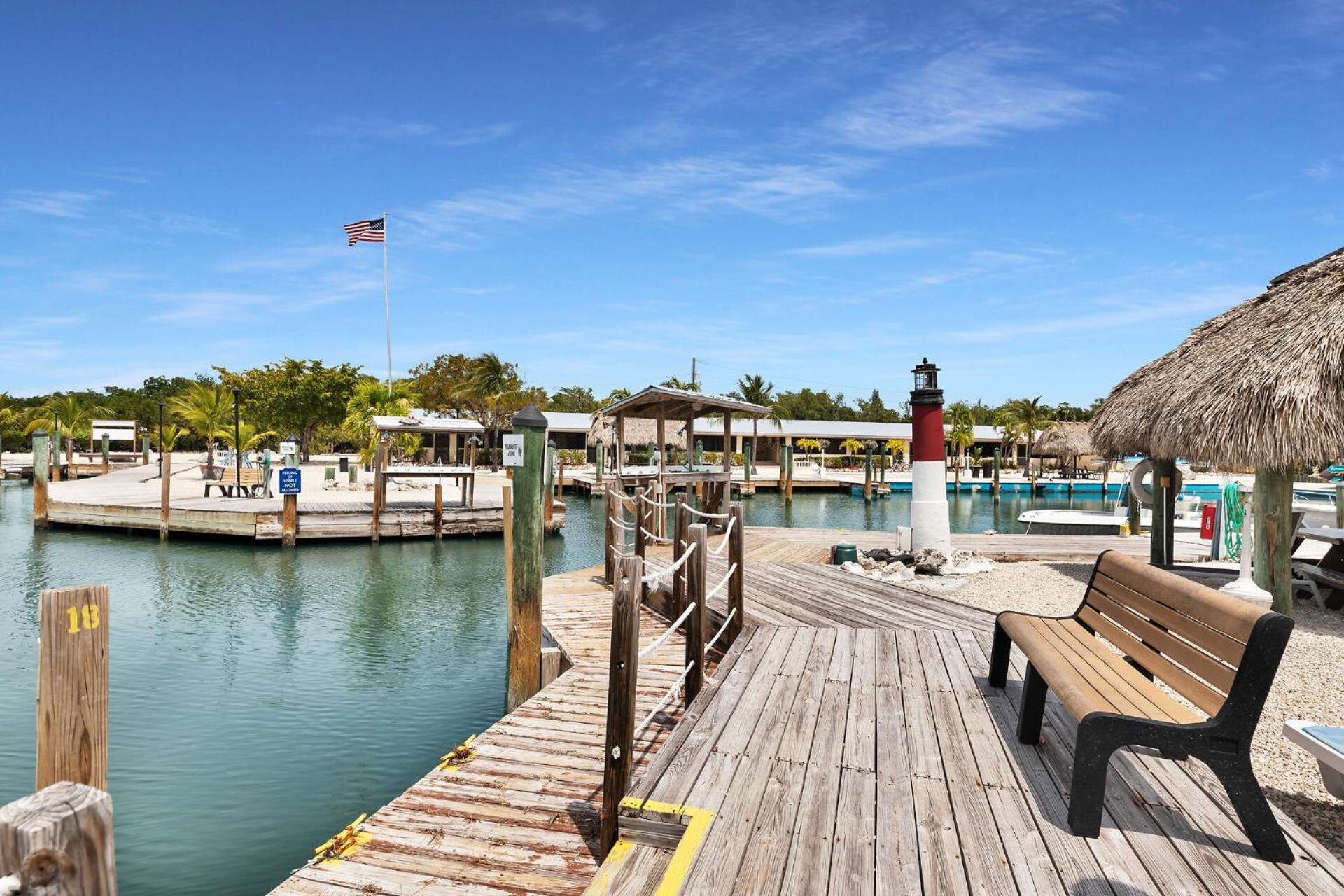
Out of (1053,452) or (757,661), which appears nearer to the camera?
(757,661)

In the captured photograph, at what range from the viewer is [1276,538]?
891 centimetres

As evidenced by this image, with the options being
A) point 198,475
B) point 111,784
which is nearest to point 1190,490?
point 111,784

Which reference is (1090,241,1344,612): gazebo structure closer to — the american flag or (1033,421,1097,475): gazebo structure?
the american flag

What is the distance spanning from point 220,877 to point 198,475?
1382 inches

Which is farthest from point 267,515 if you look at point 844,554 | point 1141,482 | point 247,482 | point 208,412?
point 208,412

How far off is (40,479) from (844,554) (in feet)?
79.6

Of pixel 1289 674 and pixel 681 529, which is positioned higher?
pixel 681 529

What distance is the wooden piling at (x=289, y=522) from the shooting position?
2016cm

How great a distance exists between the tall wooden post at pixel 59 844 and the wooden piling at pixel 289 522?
1997 cm

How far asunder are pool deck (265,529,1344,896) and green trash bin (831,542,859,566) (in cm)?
645

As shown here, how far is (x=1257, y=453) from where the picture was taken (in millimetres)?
8562

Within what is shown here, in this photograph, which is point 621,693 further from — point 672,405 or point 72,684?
point 672,405

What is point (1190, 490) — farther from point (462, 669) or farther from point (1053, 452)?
point (462, 669)

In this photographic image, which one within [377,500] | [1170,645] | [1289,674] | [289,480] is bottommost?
[1289,674]
